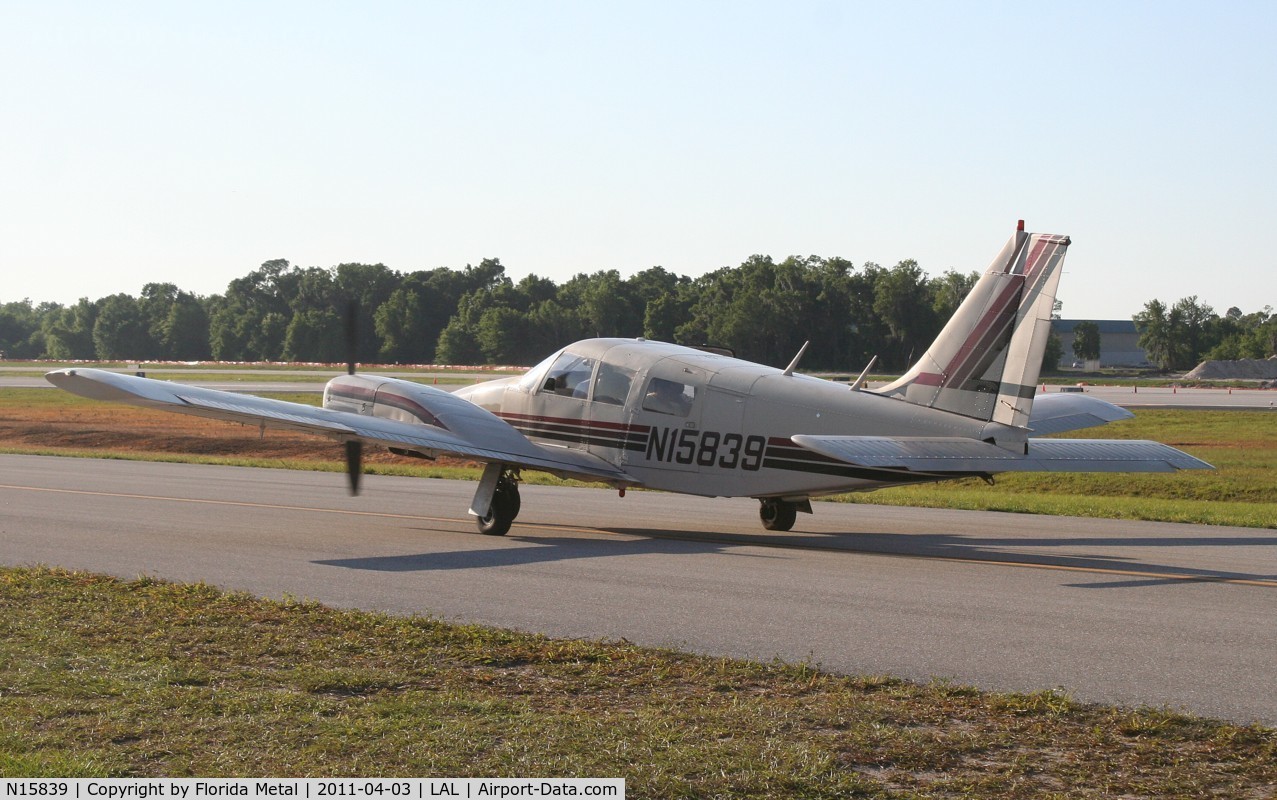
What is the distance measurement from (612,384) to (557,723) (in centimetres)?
1145

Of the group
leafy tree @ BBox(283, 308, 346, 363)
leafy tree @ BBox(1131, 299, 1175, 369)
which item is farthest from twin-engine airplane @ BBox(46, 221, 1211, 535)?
leafy tree @ BBox(1131, 299, 1175, 369)

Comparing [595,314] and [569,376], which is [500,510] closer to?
[569,376]

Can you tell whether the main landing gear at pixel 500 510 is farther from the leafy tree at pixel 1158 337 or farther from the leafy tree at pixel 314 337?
the leafy tree at pixel 1158 337

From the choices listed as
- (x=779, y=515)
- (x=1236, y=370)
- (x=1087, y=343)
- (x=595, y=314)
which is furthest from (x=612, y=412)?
(x=1087, y=343)

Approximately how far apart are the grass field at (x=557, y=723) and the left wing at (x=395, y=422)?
577cm

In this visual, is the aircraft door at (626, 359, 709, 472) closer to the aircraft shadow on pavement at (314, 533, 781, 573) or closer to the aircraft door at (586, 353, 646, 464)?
the aircraft door at (586, 353, 646, 464)

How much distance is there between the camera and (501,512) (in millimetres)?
19062

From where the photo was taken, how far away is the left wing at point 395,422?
16.3 m

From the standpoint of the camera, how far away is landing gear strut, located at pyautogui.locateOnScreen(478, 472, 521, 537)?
62.4ft

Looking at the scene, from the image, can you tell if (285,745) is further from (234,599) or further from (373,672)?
(234,599)

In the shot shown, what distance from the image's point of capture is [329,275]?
451 feet

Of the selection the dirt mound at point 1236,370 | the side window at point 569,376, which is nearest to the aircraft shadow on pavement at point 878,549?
the side window at point 569,376

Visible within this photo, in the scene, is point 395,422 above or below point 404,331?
below

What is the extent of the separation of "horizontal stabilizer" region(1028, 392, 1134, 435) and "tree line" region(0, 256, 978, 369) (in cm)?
7312
